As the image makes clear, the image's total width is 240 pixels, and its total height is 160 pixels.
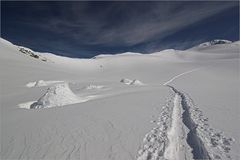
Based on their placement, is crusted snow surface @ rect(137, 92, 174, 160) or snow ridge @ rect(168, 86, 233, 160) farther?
crusted snow surface @ rect(137, 92, 174, 160)

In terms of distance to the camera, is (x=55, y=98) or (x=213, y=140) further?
(x=55, y=98)

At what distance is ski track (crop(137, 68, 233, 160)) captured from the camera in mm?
4969

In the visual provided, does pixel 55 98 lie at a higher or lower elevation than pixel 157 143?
higher

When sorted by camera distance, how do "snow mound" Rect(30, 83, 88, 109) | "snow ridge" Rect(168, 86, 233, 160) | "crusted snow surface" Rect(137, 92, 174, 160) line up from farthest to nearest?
"snow mound" Rect(30, 83, 88, 109) < "crusted snow surface" Rect(137, 92, 174, 160) < "snow ridge" Rect(168, 86, 233, 160)

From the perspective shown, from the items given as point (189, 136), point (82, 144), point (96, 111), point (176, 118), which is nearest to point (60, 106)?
point (96, 111)

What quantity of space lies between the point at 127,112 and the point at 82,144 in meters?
3.95

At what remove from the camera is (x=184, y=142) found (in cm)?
569

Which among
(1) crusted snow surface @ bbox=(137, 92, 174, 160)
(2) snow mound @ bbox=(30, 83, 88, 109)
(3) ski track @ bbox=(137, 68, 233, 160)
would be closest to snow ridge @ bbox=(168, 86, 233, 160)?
(3) ski track @ bbox=(137, 68, 233, 160)

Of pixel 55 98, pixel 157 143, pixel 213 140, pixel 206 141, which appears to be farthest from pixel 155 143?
pixel 55 98

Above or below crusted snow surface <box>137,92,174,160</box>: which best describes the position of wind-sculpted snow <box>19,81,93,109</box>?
above

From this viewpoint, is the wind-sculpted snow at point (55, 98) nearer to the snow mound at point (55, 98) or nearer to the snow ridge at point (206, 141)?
the snow mound at point (55, 98)

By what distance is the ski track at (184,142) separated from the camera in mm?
4969

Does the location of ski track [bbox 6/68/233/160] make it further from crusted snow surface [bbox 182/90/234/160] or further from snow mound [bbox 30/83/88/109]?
snow mound [bbox 30/83/88/109]

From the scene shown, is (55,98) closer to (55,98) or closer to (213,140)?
(55,98)
